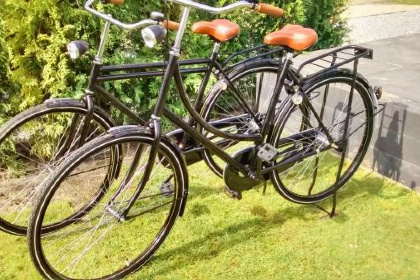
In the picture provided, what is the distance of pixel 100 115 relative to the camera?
281 centimetres

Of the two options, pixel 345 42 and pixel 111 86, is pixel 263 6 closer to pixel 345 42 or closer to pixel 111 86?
pixel 111 86

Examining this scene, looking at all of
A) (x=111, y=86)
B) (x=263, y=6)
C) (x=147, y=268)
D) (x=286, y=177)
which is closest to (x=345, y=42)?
(x=286, y=177)

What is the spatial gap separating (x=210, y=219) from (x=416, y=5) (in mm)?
8773

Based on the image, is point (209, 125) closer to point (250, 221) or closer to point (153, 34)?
Result: point (153, 34)

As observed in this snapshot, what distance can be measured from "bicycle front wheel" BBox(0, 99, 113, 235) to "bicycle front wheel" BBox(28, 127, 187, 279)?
185 mm

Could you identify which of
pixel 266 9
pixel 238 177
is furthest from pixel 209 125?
pixel 266 9

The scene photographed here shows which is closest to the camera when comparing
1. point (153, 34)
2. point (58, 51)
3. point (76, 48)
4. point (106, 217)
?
→ point (153, 34)

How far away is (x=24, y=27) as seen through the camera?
3.61 metres

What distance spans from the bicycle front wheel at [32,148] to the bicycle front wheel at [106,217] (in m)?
0.19

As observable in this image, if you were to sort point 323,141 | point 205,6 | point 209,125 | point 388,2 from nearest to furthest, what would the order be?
point 205,6 < point 209,125 < point 323,141 < point 388,2

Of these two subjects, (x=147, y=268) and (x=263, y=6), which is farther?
(x=147, y=268)

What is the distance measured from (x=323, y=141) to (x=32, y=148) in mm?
2458

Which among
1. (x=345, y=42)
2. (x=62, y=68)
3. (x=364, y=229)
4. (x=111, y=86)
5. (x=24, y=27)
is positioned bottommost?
(x=364, y=229)

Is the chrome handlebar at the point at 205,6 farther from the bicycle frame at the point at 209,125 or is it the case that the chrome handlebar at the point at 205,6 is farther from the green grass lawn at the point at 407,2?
the green grass lawn at the point at 407,2
